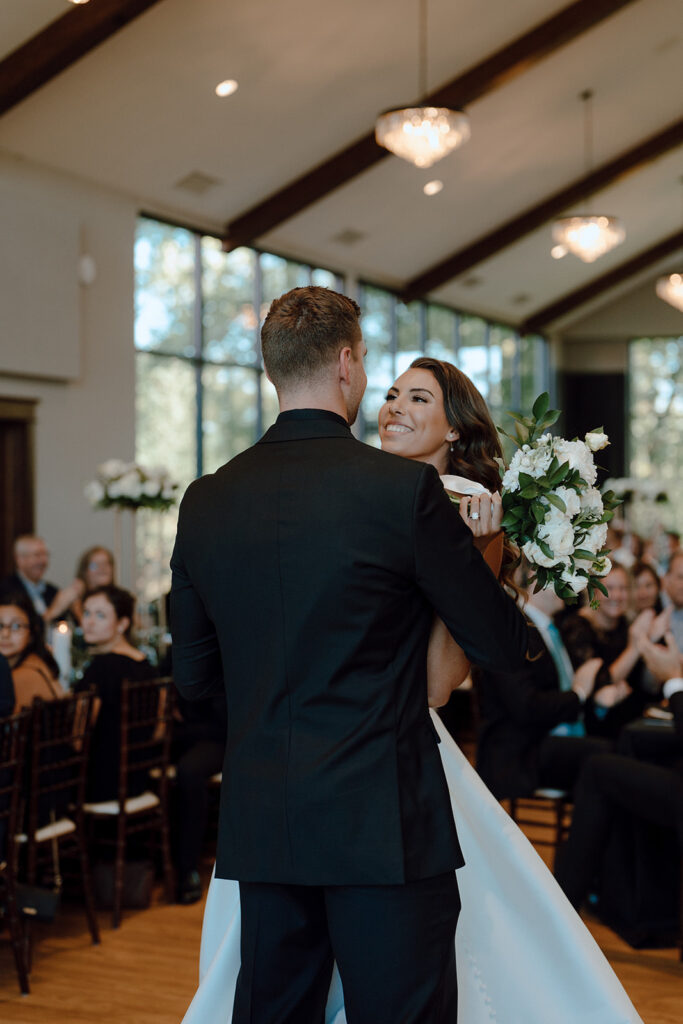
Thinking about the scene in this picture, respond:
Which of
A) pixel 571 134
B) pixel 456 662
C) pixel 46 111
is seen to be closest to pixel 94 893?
pixel 456 662

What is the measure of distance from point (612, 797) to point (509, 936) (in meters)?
1.74

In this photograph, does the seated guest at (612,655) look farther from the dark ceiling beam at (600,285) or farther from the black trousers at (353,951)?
the dark ceiling beam at (600,285)

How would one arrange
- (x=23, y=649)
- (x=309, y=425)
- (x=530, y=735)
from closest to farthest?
(x=309, y=425), (x=23, y=649), (x=530, y=735)

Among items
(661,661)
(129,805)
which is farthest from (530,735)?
(129,805)

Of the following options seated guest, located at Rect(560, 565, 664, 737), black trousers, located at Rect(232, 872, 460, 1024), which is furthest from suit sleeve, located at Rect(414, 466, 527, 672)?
seated guest, located at Rect(560, 565, 664, 737)

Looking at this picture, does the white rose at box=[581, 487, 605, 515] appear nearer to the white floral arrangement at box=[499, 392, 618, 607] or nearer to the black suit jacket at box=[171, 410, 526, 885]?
the white floral arrangement at box=[499, 392, 618, 607]

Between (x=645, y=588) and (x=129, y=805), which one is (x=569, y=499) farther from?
(x=645, y=588)

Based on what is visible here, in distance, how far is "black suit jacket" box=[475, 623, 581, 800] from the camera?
14.8ft

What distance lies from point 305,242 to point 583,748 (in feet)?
23.4

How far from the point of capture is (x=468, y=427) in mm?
2580

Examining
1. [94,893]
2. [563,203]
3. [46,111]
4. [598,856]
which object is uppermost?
[563,203]

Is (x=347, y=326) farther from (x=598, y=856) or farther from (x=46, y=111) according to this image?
(x=46, y=111)

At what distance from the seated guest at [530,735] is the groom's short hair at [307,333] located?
2.90 metres

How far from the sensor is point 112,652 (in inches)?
187
